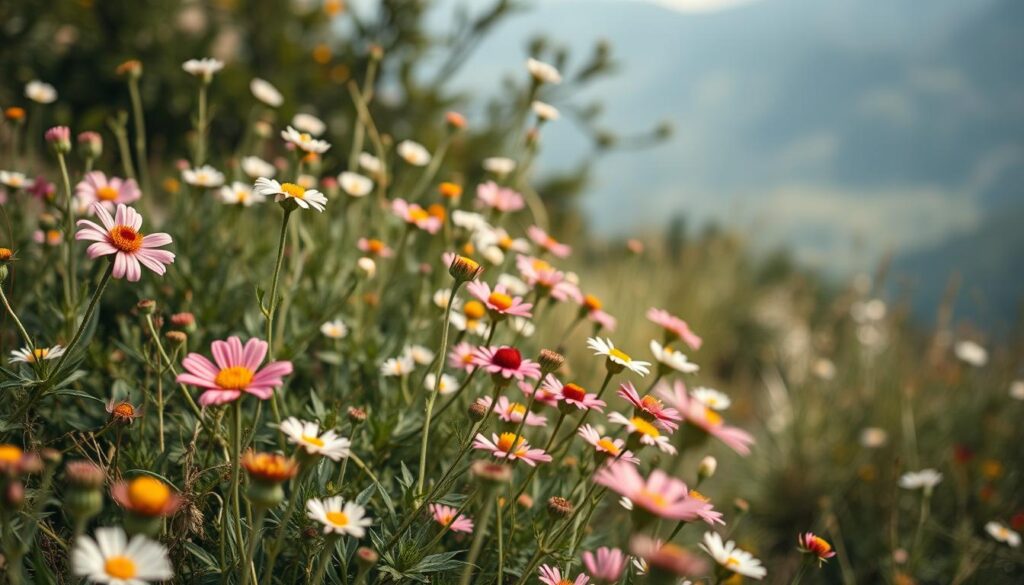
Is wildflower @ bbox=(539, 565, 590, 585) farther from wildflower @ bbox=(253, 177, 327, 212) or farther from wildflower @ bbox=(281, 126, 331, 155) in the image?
wildflower @ bbox=(281, 126, 331, 155)

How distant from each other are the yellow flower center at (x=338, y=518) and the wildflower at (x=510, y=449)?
236 mm

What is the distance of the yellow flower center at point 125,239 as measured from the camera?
3.34ft

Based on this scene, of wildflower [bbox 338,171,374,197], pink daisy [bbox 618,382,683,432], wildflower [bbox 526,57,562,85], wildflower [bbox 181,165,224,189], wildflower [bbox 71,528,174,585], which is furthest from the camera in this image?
wildflower [bbox 526,57,562,85]

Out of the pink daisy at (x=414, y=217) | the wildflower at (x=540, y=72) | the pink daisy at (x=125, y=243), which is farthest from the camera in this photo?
the wildflower at (x=540, y=72)

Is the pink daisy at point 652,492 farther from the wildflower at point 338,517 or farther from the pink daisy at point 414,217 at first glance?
the pink daisy at point 414,217

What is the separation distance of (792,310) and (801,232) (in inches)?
3281

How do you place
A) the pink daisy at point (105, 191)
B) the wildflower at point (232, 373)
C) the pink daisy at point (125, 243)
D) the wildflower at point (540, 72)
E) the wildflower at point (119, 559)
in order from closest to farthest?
the wildflower at point (119, 559) < the wildflower at point (232, 373) < the pink daisy at point (125, 243) < the pink daisy at point (105, 191) < the wildflower at point (540, 72)

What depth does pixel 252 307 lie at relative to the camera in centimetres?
177

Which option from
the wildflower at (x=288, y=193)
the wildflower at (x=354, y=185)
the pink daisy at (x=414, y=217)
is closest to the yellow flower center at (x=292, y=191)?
the wildflower at (x=288, y=193)

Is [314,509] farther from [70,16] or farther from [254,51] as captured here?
[254,51]

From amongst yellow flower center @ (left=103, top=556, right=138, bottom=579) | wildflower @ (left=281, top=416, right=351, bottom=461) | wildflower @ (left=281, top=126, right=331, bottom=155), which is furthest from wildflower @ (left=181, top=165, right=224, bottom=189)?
yellow flower center @ (left=103, top=556, right=138, bottom=579)

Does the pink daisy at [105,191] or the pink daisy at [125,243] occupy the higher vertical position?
the pink daisy at [125,243]

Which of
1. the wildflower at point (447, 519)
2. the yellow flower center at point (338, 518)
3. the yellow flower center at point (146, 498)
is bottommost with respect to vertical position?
the wildflower at point (447, 519)

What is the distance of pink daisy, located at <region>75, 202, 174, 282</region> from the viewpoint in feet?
3.24
